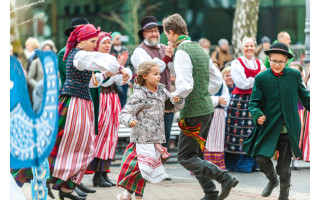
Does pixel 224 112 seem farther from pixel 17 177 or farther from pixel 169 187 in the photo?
pixel 17 177

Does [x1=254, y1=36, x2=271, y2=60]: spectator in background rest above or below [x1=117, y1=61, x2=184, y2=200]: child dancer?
above

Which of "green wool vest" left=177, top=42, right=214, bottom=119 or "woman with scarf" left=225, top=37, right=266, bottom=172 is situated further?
"woman with scarf" left=225, top=37, right=266, bottom=172

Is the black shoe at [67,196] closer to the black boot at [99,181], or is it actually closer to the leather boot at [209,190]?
the black boot at [99,181]

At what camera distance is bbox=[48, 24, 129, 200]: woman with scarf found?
678cm

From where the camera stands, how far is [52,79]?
505 centimetres

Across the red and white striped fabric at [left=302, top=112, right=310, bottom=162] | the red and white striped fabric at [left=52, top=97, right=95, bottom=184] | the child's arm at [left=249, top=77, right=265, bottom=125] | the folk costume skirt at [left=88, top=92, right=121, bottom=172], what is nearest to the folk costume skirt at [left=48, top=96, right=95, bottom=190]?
the red and white striped fabric at [left=52, top=97, right=95, bottom=184]

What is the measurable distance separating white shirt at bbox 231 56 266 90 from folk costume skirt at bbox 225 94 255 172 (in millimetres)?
255

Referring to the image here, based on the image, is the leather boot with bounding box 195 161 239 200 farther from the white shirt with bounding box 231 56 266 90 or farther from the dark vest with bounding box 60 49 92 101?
the white shirt with bounding box 231 56 266 90

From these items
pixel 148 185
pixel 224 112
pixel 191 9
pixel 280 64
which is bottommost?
pixel 148 185

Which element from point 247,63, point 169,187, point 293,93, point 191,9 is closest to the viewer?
point 293,93

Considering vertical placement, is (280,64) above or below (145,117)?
above

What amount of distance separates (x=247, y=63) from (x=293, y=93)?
8.96 ft

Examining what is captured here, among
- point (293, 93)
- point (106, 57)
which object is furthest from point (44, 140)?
point (293, 93)

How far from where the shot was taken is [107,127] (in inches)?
349
